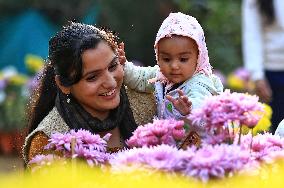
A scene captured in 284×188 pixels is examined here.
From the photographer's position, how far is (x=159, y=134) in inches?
108

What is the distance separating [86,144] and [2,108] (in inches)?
355

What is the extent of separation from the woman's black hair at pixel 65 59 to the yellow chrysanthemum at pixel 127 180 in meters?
1.25

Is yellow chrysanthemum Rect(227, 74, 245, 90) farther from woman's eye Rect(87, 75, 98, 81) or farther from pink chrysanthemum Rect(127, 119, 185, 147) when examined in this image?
pink chrysanthemum Rect(127, 119, 185, 147)

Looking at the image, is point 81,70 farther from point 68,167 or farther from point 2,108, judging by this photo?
point 2,108

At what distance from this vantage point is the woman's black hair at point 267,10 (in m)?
6.08

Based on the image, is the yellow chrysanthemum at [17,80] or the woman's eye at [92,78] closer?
the woman's eye at [92,78]

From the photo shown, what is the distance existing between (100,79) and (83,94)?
129 mm

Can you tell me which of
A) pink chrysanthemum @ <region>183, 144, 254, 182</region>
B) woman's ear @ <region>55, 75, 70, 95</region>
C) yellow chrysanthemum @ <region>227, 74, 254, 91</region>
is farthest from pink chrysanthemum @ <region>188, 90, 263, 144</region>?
yellow chrysanthemum @ <region>227, 74, 254, 91</region>

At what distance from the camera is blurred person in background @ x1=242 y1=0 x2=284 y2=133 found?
6.12 metres

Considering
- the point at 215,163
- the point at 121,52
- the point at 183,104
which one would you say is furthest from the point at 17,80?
the point at 215,163

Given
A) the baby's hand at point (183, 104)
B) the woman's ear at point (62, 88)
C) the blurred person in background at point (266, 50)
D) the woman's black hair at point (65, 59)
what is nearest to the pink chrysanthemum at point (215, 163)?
the baby's hand at point (183, 104)

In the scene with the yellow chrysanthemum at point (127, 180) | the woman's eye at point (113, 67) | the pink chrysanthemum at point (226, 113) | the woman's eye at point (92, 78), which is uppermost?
the woman's eye at point (113, 67)

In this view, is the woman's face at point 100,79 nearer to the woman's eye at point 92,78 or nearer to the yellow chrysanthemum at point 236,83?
the woman's eye at point 92,78

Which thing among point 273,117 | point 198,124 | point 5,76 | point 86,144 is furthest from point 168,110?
point 5,76
